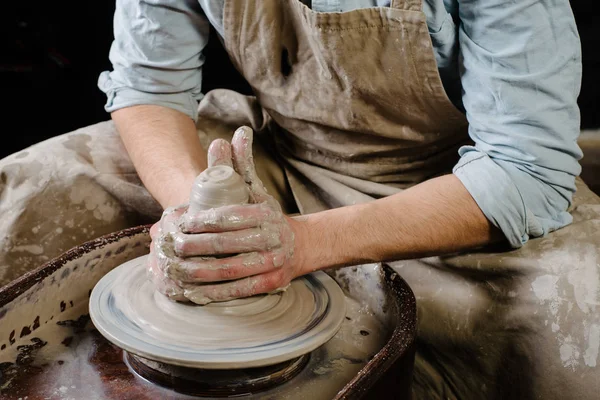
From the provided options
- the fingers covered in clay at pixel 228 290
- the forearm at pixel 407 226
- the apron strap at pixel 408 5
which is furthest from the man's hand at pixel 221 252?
the apron strap at pixel 408 5

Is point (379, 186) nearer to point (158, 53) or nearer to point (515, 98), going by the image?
point (515, 98)

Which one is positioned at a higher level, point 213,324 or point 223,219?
point 223,219

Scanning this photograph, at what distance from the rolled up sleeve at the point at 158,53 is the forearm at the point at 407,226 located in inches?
24.2

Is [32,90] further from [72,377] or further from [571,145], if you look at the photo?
[571,145]

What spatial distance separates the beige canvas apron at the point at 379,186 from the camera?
1.18 meters

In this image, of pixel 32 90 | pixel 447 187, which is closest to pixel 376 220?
pixel 447 187

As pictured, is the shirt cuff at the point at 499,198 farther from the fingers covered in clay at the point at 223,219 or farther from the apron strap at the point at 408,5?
the fingers covered in clay at the point at 223,219

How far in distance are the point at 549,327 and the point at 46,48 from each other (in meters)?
2.34

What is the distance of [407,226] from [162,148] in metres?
0.61

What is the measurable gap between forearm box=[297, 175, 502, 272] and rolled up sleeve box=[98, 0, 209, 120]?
615 millimetres

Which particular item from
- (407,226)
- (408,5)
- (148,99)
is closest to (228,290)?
(407,226)

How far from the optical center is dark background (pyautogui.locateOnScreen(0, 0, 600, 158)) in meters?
2.66

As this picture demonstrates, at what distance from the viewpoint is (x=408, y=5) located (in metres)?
→ 1.20

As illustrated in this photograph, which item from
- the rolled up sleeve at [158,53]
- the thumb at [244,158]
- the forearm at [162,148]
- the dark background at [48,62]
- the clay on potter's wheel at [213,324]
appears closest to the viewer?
the clay on potter's wheel at [213,324]
